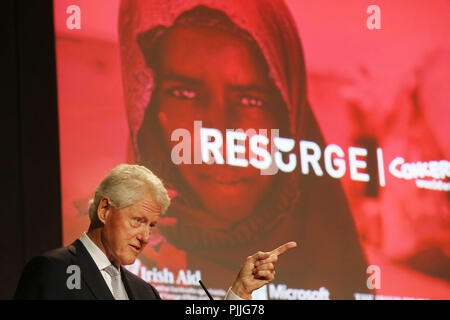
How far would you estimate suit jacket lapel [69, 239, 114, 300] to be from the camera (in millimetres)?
2012

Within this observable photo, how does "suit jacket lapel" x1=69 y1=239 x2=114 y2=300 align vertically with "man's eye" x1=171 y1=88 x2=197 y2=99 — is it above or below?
below

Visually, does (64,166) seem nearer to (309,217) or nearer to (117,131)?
(117,131)

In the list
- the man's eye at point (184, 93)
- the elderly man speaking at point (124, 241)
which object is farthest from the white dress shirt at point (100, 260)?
the man's eye at point (184, 93)

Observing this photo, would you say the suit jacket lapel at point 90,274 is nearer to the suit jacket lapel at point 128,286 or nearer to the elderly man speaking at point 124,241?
the elderly man speaking at point 124,241

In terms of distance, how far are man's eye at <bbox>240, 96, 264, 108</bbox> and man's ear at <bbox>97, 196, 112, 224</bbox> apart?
4.79ft

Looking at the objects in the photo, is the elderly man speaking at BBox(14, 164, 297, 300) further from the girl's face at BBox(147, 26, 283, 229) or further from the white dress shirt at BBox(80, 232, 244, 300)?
the girl's face at BBox(147, 26, 283, 229)

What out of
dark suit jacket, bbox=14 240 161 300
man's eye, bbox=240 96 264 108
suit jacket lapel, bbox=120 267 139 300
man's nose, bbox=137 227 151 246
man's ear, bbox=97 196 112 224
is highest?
man's eye, bbox=240 96 264 108

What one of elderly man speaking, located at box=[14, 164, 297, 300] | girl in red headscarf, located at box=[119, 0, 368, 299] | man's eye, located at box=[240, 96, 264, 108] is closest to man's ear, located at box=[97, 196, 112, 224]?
elderly man speaking, located at box=[14, 164, 297, 300]

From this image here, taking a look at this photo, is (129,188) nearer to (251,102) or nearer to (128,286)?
(128,286)

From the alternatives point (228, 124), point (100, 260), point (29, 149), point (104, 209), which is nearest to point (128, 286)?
point (100, 260)

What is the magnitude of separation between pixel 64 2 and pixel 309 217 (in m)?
1.58

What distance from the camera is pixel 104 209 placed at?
2.20 metres

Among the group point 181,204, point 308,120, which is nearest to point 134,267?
point 181,204

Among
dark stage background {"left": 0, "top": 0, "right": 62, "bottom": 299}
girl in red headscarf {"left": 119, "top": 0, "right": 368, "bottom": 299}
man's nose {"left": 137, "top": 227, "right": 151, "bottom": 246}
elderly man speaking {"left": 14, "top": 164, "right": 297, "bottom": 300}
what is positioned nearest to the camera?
elderly man speaking {"left": 14, "top": 164, "right": 297, "bottom": 300}
